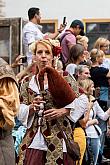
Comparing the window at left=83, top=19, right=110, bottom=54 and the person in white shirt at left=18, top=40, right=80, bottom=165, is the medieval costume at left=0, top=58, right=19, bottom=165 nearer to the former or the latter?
the person in white shirt at left=18, top=40, right=80, bottom=165

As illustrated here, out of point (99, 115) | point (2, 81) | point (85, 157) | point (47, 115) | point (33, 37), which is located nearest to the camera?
point (2, 81)

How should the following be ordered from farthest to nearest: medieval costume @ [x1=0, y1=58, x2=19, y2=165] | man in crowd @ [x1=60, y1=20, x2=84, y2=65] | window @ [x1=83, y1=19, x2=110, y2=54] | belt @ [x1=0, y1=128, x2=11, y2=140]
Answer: window @ [x1=83, y1=19, x2=110, y2=54] → man in crowd @ [x1=60, y1=20, x2=84, y2=65] → belt @ [x1=0, y1=128, x2=11, y2=140] → medieval costume @ [x1=0, y1=58, x2=19, y2=165]

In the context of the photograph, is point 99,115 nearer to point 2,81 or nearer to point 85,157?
point 85,157

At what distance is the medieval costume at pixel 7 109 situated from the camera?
464 cm

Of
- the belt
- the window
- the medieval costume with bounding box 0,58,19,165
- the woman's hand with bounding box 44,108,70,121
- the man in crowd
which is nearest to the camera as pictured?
the medieval costume with bounding box 0,58,19,165

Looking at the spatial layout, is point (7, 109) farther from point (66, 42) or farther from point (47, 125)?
point (66, 42)

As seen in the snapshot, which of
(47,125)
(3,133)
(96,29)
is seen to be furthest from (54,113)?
(96,29)

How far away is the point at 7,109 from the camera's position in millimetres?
4645

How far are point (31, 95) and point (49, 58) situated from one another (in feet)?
1.22

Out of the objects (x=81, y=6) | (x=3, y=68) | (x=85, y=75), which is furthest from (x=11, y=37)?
(x=81, y=6)

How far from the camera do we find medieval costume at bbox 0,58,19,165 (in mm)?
4637

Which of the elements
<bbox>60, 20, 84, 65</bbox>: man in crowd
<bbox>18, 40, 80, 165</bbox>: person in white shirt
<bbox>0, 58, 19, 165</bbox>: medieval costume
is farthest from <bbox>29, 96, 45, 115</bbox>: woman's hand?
<bbox>60, 20, 84, 65</bbox>: man in crowd

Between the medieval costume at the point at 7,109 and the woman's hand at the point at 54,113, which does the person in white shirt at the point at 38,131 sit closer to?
the woman's hand at the point at 54,113

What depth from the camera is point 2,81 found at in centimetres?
473
